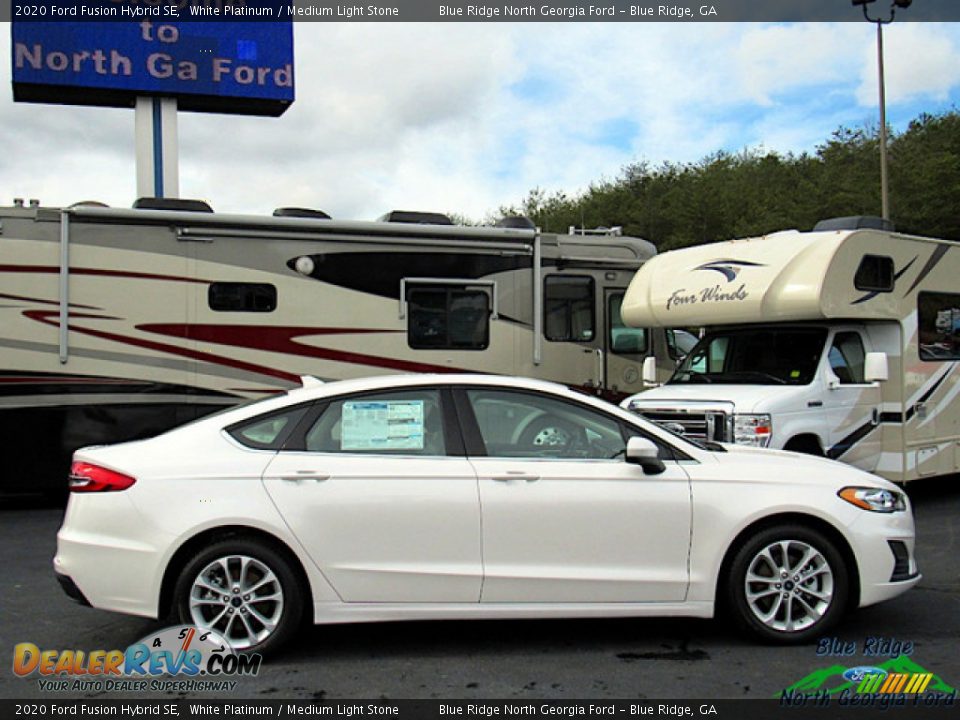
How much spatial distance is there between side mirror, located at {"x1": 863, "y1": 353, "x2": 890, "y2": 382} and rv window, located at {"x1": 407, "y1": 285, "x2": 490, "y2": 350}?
419 cm

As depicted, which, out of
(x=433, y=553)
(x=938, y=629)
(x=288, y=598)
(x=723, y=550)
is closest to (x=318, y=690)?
(x=288, y=598)

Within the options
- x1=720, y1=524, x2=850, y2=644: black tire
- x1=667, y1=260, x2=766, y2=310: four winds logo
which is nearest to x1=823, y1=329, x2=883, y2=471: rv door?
x1=667, y1=260, x2=766, y2=310: four winds logo

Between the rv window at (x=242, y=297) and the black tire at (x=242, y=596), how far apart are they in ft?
18.0

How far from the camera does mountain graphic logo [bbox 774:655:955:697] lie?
4.52m

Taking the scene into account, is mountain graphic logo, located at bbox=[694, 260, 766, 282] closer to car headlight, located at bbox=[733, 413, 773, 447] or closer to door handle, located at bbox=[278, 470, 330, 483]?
car headlight, located at bbox=[733, 413, 773, 447]

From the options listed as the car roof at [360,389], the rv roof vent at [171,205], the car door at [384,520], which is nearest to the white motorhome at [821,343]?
the car roof at [360,389]

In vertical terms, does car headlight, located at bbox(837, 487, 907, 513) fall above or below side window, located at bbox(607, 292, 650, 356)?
below

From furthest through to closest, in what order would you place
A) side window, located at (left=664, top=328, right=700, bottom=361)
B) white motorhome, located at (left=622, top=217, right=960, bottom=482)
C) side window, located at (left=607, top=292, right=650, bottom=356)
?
side window, located at (left=664, top=328, right=700, bottom=361)
side window, located at (left=607, top=292, right=650, bottom=356)
white motorhome, located at (left=622, top=217, right=960, bottom=482)

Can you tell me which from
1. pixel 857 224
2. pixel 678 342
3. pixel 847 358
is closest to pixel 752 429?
pixel 847 358

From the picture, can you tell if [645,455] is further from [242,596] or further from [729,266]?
[729,266]

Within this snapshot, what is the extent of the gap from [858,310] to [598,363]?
3.35 m

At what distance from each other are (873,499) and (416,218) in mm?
6744

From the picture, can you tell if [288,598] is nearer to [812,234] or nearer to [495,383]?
[495,383]

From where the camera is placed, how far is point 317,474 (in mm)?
4902
